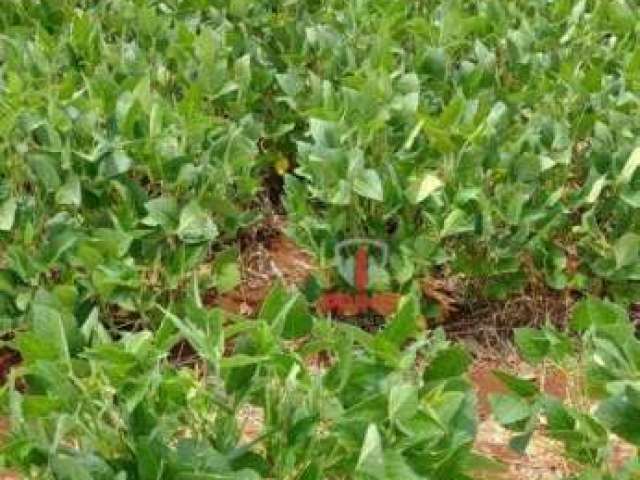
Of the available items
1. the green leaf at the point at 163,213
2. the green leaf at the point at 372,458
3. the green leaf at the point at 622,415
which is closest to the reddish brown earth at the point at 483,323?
the green leaf at the point at 163,213

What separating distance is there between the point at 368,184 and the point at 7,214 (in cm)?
103

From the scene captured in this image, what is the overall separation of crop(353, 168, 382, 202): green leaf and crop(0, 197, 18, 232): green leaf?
38.5 inches

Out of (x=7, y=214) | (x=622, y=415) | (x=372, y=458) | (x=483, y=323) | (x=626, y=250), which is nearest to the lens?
(x=372, y=458)

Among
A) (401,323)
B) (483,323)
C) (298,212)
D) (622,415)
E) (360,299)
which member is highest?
(401,323)

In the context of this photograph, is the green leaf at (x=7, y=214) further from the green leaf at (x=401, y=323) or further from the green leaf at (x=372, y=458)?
the green leaf at (x=372, y=458)

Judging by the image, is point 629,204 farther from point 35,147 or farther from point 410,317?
point 35,147

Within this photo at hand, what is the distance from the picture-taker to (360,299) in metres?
3.65

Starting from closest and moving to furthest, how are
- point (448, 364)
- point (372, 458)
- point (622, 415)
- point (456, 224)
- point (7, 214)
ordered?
1. point (372, 458)
2. point (622, 415)
3. point (448, 364)
4. point (7, 214)
5. point (456, 224)

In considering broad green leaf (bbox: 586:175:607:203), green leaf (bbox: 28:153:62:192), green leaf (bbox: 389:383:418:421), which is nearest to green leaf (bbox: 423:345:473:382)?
green leaf (bbox: 389:383:418:421)

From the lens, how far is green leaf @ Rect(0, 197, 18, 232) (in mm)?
3379

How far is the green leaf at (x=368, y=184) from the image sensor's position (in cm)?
339

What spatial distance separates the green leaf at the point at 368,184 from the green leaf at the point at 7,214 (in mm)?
978

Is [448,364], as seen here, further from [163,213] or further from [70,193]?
[70,193]

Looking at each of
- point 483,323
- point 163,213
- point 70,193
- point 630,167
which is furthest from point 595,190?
point 70,193
